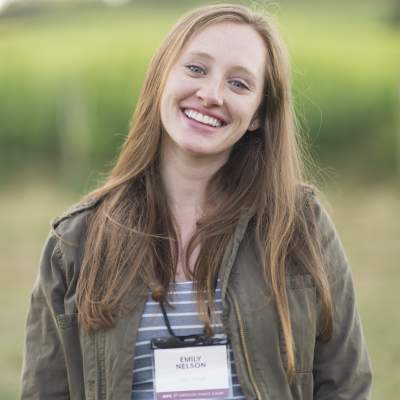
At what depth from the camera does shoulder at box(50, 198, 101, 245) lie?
214 centimetres

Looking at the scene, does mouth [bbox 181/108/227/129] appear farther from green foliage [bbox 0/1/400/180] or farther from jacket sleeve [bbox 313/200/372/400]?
green foliage [bbox 0/1/400/180]

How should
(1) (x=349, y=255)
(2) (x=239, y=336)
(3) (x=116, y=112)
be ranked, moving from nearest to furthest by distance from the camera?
1. (2) (x=239, y=336)
2. (1) (x=349, y=255)
3. (3) (x=116, y=112)

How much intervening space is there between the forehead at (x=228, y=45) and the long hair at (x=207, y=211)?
0.02 m

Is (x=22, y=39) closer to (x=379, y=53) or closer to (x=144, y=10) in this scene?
(x=144, y=10)

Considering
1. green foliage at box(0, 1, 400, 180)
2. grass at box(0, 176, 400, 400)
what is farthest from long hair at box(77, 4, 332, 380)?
green foliage at box(0, 1, 400, 180)

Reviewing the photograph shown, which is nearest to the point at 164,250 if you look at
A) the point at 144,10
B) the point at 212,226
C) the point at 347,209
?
the point at 212,226

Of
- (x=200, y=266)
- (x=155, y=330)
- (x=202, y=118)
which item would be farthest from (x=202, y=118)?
(x=155, y=330)

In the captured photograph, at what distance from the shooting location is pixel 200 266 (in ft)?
7.03

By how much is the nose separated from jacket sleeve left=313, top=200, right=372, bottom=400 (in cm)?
40

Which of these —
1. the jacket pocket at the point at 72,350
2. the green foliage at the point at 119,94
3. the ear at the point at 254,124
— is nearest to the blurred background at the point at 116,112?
the green foliage at the point at 119,94

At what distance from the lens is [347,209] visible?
827cm

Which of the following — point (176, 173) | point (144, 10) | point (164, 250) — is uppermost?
point (144, 10)

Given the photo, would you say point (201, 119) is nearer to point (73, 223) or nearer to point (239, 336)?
point (73, 223)

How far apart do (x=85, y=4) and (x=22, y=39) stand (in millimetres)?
2987
